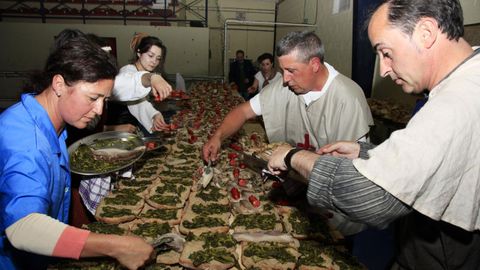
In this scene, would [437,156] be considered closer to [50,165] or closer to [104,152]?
[50,165]

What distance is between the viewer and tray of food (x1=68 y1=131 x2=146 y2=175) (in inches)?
A: 93.4

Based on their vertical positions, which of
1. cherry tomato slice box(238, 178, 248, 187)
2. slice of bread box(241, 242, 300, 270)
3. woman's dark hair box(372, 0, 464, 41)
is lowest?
slice of bread box(241, 242, 300, 270)

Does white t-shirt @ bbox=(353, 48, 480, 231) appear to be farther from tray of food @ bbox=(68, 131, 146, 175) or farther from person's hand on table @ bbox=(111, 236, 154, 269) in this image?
tray of food @ bbox=(68, 131, 146, 175)

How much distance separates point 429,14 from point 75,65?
5.17ft

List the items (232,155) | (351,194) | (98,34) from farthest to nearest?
(98,34)
(232,155)
(351,194)

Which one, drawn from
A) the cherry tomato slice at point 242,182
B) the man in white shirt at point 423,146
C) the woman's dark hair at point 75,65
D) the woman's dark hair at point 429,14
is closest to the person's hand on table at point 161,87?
the cherry tomato slice at point 242,182

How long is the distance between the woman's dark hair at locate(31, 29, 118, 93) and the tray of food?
771 mm

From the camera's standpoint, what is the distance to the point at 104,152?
8.59ft

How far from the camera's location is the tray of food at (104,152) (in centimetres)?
237

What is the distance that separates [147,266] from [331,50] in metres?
7.95

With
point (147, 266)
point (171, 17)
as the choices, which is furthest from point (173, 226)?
point (171, 17)

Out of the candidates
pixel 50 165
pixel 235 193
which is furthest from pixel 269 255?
pixel 50 165

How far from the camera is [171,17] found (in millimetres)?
14391

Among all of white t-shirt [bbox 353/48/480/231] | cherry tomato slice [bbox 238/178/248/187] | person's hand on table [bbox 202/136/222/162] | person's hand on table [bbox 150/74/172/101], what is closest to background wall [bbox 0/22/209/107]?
person's hand on table [bbox 150/74/172/101]
